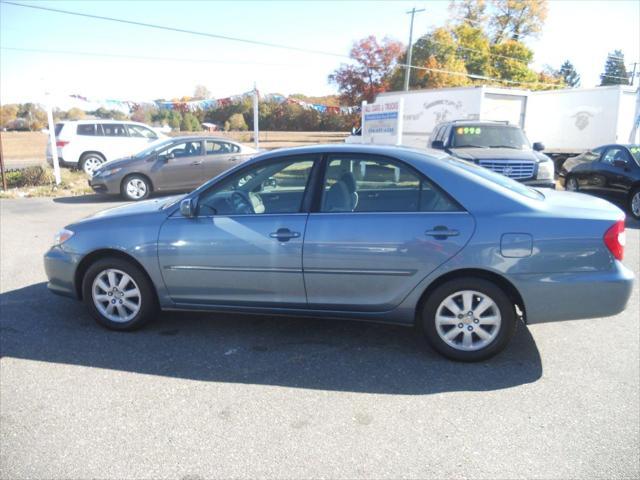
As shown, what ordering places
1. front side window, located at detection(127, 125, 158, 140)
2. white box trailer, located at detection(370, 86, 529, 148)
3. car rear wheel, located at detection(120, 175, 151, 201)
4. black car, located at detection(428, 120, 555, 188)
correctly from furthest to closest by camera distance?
white box trailer, located at detection(370, 86, 529, 148) < front side window, located at detection(127, 125, 158, 140) < car rear wheel, located at detection(120, 175, 151, 201) < black car, located at detection(428, 120, 555, 188)

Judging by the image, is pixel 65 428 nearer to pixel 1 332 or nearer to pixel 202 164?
pixel 1 332

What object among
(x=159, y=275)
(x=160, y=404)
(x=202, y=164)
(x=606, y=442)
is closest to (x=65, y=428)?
(x=160, y=404)

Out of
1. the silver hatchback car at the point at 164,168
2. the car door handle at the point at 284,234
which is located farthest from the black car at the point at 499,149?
the car door handle at the point at 284,234

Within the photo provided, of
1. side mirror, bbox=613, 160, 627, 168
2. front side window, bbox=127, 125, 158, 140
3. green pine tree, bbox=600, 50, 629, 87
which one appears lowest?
side mirror, bbox=613, 160, 627, 168

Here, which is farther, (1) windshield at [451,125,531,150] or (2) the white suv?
(2) the white suv

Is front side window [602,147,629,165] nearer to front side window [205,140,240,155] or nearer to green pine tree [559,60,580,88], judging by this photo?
front side window [205,140,240,155]

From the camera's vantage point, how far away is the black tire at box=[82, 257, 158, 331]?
4301 mm

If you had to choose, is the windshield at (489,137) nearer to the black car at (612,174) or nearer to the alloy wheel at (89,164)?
the black car at (612,174)

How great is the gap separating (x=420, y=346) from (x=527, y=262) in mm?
1092

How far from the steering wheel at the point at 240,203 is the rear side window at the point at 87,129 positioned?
13376mm

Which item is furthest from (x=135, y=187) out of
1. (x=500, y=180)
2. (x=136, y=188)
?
(x=500, y=180)

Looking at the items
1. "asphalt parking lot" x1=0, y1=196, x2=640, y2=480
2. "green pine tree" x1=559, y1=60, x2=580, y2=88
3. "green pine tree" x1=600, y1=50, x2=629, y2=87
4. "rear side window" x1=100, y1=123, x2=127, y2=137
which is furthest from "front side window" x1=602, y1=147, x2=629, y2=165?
"green pine tree" x1=559, y1=60, x2=580, y2=88

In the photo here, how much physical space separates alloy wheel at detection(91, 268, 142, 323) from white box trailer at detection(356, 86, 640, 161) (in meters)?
14.8

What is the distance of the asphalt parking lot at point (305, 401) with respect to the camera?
2.74 meters
